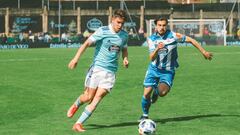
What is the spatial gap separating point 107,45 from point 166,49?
148 cm

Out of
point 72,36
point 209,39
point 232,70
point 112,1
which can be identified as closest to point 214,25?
point 209,39

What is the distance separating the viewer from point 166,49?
1175cm

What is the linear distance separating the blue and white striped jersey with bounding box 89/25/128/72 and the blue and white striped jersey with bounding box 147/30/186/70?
0.94 metres

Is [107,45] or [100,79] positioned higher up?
[107,45]

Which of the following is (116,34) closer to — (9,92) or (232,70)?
(9,92)

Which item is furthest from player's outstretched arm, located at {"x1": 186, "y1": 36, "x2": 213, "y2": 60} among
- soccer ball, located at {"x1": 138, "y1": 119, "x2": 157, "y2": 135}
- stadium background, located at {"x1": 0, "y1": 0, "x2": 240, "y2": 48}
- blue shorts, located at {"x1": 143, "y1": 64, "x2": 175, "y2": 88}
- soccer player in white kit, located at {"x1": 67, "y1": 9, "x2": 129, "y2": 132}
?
stadium background, located at {"x1": 0, "y1": 0, "x2": 240, "y2": 48}

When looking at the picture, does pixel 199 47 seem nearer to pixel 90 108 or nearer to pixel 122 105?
pixel 90 108

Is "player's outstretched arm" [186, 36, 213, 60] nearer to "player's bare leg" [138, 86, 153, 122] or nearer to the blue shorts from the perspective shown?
the blue shorts

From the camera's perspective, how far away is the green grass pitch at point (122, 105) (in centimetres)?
1100

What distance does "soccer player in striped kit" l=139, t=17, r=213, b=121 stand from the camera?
38.3 ft

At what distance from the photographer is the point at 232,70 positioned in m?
24.8

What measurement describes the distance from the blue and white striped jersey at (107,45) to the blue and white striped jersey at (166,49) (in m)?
0.94

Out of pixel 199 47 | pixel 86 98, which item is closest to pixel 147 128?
pixel 86 98

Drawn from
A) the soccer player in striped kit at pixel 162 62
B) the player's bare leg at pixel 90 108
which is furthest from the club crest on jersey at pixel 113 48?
the soccer player in striped kit at pixel 162 62
